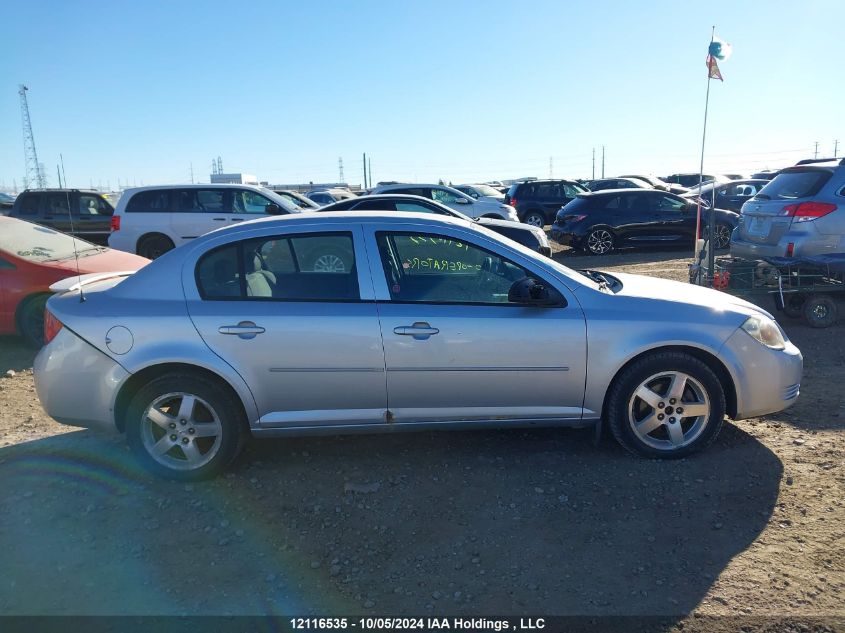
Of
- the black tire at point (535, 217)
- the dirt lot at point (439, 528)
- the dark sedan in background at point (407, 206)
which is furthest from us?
the black tire at point (535, 217)

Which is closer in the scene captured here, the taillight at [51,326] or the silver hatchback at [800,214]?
the taillight at [51,326]

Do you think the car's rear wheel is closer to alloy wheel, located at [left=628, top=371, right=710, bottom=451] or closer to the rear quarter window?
the rear quarter window

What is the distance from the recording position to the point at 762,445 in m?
4.26

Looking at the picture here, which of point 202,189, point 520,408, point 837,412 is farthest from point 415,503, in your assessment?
point 202,189

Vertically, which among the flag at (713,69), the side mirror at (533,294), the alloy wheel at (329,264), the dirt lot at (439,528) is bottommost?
the dirt lot at (439,528)

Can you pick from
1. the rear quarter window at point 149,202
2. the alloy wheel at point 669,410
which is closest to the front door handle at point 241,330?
the alloy wheel at point 669,410

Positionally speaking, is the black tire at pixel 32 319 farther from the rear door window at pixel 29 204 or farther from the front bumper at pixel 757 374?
the rear door window at pixel 29 204

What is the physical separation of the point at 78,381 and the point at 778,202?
7510mm

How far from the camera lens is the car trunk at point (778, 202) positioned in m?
7.50

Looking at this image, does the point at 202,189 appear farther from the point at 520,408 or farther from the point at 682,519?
the point at 682,519

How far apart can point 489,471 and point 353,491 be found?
840 millimetres

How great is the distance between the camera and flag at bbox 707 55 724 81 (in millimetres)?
7629

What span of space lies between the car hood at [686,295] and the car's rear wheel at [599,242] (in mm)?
10222

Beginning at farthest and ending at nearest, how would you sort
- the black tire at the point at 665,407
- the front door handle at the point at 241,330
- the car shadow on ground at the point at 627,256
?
the car shadow on ground at the point at 627,256 → the black tire at the point at 665,407 → the front door handle at the point at 241,330
